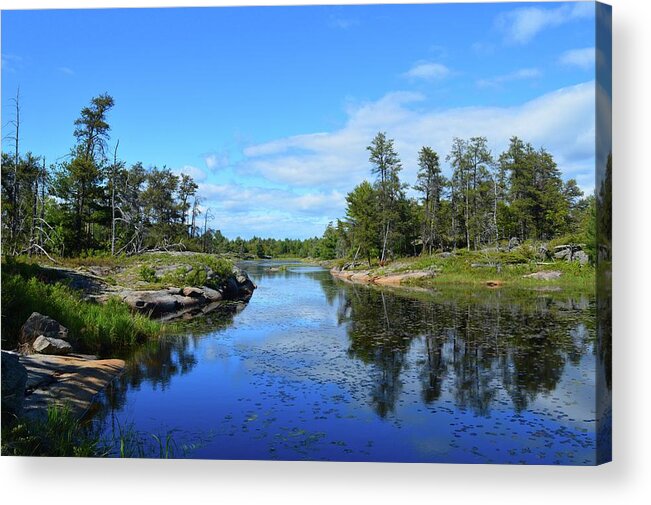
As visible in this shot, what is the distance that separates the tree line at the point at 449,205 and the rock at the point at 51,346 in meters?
17.7

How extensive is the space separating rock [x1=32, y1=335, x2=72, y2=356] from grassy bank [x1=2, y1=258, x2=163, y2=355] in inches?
14.3

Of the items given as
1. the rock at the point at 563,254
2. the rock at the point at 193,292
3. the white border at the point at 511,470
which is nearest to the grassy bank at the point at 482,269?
the rock at the point at 563,254

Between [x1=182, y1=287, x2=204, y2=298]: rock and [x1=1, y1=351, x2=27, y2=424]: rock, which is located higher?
[x1=182, y1=287, x2=204, y2=298]: rock

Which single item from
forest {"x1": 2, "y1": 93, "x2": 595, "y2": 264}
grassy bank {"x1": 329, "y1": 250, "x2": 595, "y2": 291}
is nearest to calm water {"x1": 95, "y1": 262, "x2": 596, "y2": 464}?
forest {"x1": 2, "y1": 93, "x2": 595, "y2": 264}

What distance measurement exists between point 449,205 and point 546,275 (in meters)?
12.6

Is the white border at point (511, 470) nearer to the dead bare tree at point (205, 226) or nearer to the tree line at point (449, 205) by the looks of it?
the dead bare tree at point (205, 226)

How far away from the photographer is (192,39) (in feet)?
21.8

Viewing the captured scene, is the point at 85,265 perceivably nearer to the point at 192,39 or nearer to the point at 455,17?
the point at 192,39

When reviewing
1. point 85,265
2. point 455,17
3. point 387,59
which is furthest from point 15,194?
point 455,17

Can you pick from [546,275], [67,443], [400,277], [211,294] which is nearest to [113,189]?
[67,443]

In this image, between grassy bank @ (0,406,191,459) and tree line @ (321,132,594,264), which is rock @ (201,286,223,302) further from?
grassy bank @ (0,406,191,459)

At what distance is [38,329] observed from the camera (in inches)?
309

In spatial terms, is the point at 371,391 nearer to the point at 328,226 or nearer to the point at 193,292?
the point at 193,292

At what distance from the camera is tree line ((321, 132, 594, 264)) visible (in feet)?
80.8
